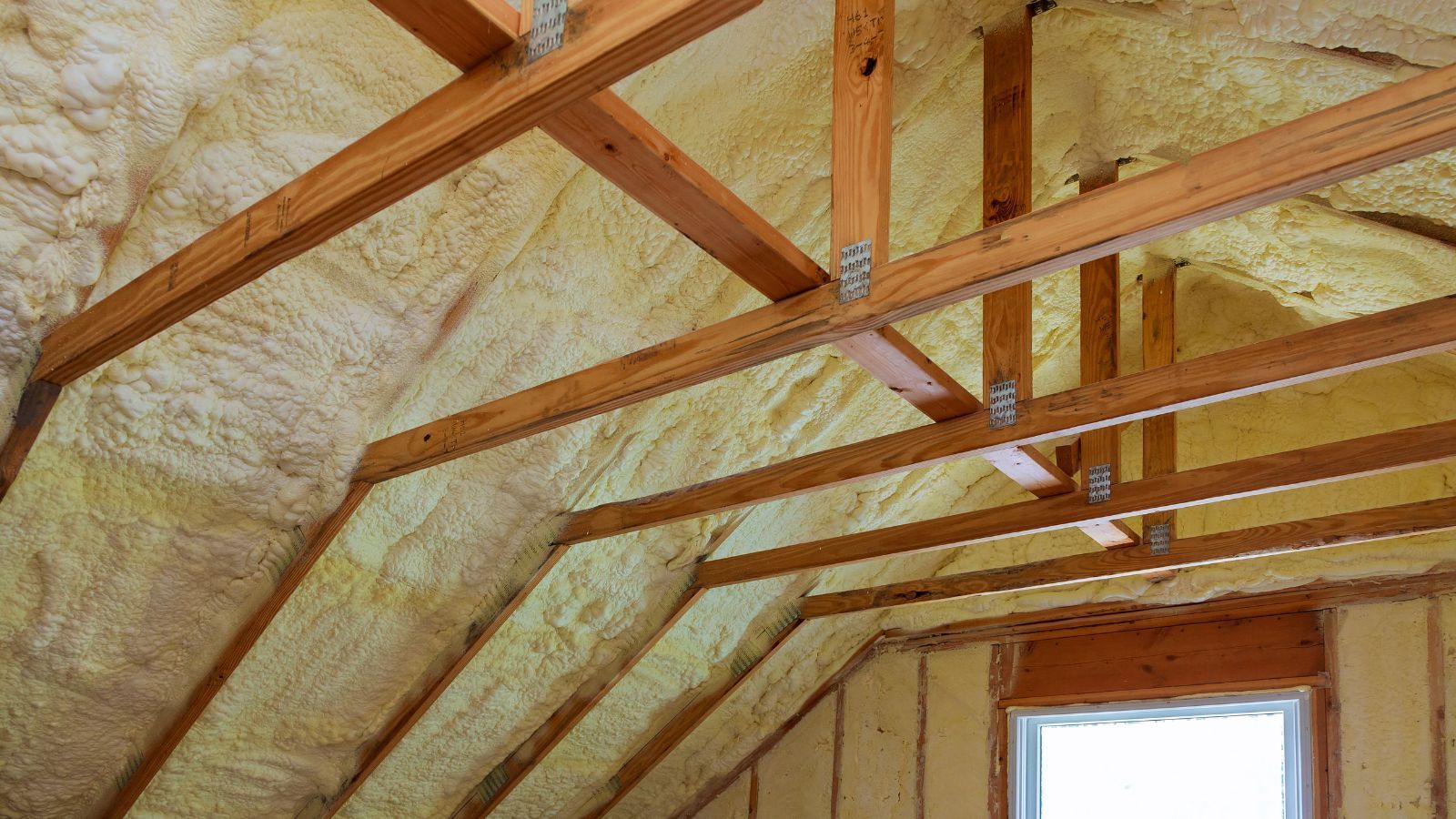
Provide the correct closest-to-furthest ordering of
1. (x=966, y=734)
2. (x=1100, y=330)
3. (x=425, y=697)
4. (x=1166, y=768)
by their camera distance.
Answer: (x=1100, y=330) < (x=425, y=697) < (x=1166, y=768) < (x=966, y=734)

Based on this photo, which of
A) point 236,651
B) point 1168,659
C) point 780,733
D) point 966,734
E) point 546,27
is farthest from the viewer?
point 780,733

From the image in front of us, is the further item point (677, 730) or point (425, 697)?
point (677, 730)

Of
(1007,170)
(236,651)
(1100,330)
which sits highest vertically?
(1007,170)

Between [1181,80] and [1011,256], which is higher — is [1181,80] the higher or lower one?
the higher one

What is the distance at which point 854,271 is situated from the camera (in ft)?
8.22

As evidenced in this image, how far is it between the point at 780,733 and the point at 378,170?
4.71 metres

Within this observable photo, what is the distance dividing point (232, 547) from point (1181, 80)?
10.1 ft

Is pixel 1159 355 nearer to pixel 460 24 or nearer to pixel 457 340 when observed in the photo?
pixel 457 340

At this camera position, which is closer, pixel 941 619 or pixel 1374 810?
pixel 1374 810

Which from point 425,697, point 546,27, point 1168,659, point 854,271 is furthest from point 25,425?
point 1168,659

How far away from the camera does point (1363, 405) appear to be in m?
4.92

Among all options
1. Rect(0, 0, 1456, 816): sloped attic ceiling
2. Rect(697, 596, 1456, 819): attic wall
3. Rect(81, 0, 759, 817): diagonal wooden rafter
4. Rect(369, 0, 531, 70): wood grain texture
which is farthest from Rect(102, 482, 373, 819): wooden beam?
Rect(697, 596, 1456, 819): attic wall

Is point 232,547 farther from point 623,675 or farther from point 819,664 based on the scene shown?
point 819,664

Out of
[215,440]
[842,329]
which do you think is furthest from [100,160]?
[842,329]
